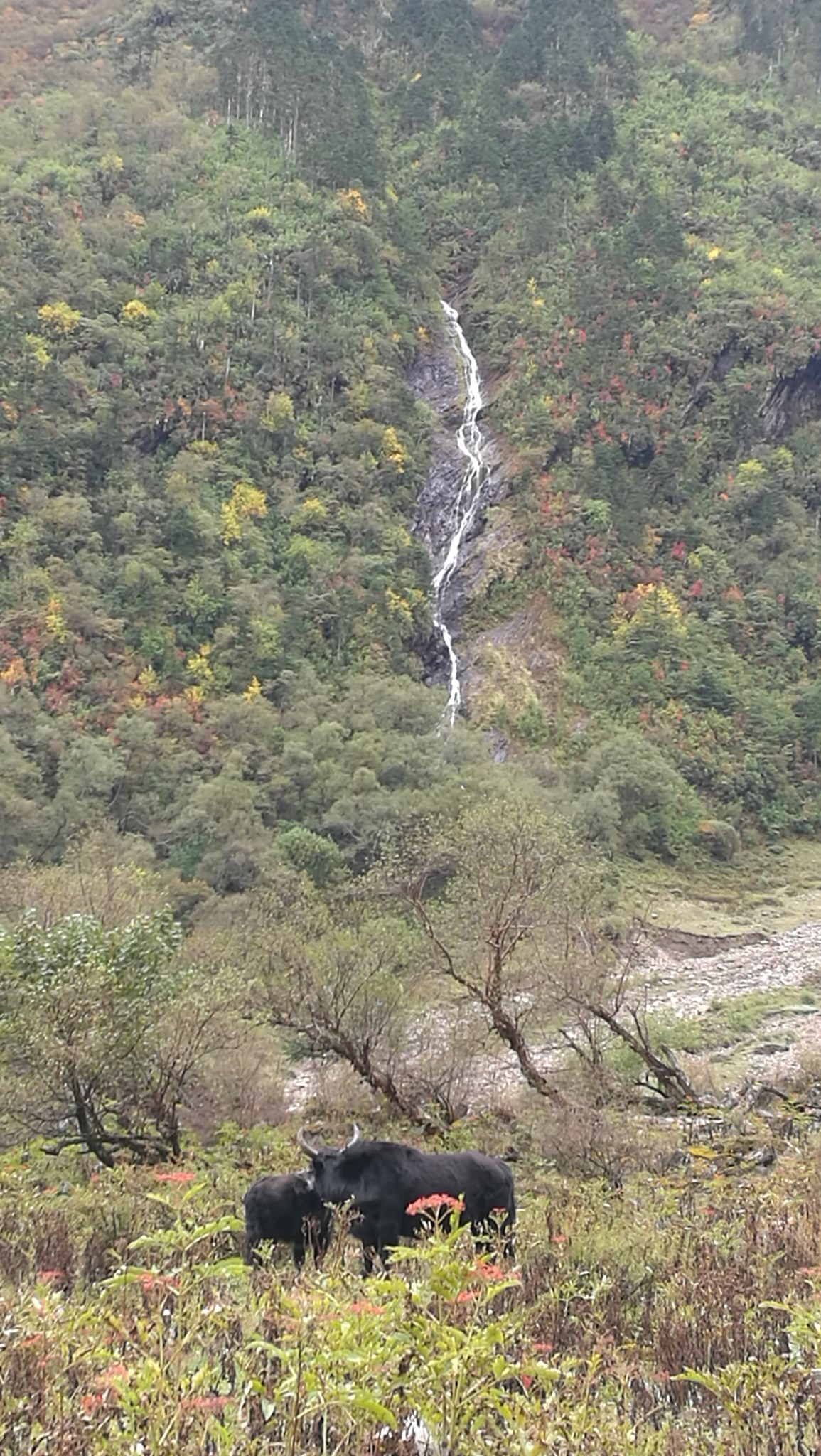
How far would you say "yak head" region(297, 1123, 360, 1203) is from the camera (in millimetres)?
7803

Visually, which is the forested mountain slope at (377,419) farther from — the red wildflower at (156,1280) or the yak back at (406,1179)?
the red wildflower at (156,1280)

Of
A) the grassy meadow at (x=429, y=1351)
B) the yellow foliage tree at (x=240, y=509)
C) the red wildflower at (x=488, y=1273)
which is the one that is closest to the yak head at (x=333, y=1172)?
the grassy meadow at (x=429, y=1351)

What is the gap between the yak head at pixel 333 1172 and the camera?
7.80 metres

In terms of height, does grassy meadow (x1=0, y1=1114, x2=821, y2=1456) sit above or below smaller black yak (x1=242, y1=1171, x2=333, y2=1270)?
above

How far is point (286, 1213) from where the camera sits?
8.18 meters

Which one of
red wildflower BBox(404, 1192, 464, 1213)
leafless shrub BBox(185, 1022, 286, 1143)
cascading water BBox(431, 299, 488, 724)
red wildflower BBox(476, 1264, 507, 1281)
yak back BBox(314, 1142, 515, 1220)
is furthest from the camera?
cascading water BBox(431, 299, 488, 724)

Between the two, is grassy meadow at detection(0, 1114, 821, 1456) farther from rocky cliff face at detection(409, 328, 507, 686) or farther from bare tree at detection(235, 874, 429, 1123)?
rocky cliff face at detection(409, 328, 507, 686)

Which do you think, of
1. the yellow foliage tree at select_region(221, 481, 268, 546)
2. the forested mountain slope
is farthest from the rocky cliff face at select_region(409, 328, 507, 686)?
the yellow foliage tree at select_region(221, 481, 268, 546)

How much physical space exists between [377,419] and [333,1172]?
54178 millimetres

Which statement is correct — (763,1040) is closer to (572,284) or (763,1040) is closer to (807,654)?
(807,654)

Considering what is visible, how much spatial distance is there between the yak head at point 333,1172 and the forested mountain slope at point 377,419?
2299cm

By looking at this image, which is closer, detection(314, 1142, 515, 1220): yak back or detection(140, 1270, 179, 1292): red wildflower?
detection(140, 1270, 179, 1292): red wildflower

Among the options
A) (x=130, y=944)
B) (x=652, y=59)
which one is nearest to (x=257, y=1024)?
(x=130, y=944)

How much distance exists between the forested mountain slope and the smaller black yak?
893 inches
